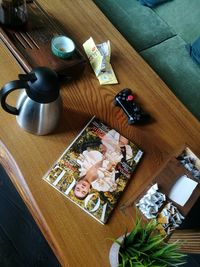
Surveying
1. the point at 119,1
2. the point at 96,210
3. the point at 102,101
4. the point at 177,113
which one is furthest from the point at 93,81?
the point at 119,1

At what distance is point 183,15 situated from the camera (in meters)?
2.06

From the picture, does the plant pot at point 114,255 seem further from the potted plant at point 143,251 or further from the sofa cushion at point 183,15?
the sofa cushion at point 183,15

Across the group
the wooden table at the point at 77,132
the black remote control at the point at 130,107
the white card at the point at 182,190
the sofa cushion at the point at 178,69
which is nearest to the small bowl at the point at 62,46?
the wooden table at the point at 77,132

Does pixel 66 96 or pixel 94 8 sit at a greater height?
pixel 94 8

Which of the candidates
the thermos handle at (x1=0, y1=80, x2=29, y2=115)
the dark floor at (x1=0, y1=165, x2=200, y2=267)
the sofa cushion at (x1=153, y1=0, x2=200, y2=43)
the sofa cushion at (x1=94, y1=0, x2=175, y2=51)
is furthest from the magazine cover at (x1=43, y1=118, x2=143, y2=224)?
the sofa cushion at (x1=153, y1=0, x2=200, y2=43)

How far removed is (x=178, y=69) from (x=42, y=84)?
1208mm

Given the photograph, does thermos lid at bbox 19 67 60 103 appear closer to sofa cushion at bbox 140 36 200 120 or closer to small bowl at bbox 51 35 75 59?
small bowl at bbox 51 35 75 59

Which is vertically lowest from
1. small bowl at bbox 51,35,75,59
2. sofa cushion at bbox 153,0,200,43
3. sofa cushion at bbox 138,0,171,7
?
small bowl at bbox 51,35,75,59

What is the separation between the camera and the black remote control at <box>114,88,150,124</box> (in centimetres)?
115

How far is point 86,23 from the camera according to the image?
53.8 inches

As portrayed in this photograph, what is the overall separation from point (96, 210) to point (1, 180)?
786mm

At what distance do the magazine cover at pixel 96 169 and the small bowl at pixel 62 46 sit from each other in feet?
0.88

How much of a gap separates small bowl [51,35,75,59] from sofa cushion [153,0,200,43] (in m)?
1.11

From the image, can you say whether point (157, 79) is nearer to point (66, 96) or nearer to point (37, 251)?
point (66, 96)
